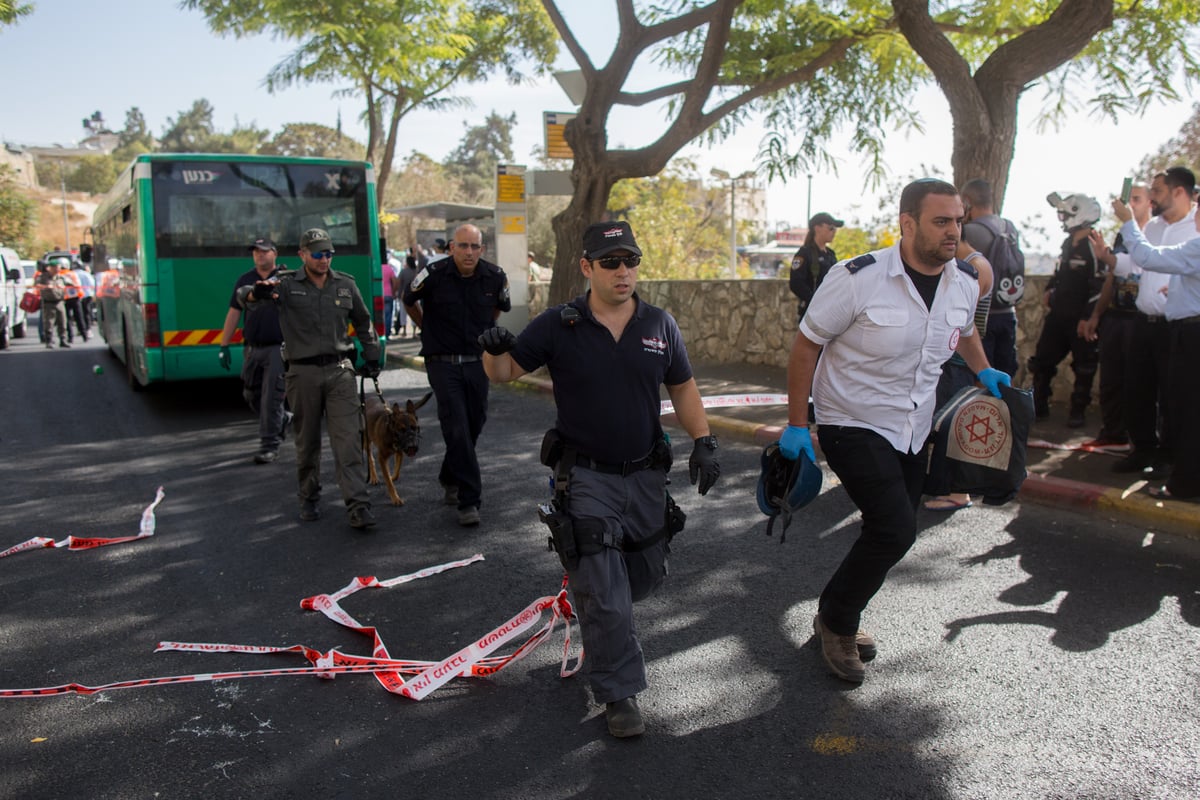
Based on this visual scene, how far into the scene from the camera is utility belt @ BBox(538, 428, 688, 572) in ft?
11.4

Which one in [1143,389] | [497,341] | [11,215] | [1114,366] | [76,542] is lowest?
[76,542]

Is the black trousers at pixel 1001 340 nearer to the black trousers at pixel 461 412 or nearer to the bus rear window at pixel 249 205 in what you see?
the black trousers at pixel 461 412

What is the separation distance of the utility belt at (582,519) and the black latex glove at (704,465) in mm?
108

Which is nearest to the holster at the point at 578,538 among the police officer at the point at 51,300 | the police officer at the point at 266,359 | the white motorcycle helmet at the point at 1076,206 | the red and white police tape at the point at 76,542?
the red and white police tape at the point at 76,542

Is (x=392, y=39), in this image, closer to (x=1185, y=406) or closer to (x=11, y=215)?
Result: (x=1185, y=406)

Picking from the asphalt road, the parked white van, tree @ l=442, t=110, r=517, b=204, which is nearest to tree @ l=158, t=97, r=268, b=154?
tree @ l=442, t=110, r=517, b=204

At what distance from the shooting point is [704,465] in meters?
3.66

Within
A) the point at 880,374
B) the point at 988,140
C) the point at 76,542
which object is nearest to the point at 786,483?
the point at 880,374

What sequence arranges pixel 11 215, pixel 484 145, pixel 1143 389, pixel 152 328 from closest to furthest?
1. pixel 1143 389
2. pixel 152 328
3. pixel 11 215
4. pixel 484 145

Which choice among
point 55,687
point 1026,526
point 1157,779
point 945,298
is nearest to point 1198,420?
point 1026,526

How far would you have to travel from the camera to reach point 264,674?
157 inches

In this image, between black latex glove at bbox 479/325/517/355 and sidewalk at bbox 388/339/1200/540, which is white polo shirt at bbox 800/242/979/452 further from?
sidewalk at bbox 388/339/1200/540

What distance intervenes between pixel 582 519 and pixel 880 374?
4.25 ft

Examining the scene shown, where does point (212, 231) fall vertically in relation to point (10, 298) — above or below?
above
